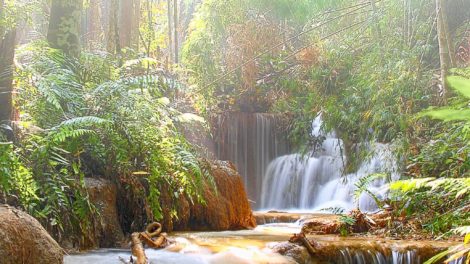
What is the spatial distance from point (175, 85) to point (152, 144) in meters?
0.99

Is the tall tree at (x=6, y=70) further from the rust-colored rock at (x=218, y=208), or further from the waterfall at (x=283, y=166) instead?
the waterfall at (x=283, y=166)

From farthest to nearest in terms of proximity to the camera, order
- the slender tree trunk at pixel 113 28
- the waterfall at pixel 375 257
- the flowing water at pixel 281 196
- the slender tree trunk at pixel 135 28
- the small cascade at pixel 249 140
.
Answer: the small cascade at pixel 249 140 → the slender tree trunk at pixel 135 28 → the slender tree trunk at pixel 113 28 → the waterfall at pixel 375 257 → the flowing water at pixel 281 196

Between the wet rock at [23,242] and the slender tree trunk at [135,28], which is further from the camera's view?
the slender tree trunk at [135,28]

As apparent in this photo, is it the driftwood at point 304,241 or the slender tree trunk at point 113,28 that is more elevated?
the slender tree trunk at point 113,28

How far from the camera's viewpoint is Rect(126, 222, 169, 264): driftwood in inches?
200

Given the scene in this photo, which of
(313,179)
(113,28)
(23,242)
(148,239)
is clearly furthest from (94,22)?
(23,242)

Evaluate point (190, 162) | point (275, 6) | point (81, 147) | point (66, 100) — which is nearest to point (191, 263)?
point (190, 162)

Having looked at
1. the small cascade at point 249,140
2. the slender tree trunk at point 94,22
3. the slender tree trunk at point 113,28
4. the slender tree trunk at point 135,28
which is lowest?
the small cascade at point 249,140

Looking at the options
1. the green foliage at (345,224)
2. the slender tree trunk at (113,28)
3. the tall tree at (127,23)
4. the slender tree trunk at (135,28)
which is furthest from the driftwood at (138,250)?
the slender tree trunk at (135,28)

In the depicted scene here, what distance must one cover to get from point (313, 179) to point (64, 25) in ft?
24.9

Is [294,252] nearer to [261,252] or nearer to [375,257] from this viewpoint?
[261,252]

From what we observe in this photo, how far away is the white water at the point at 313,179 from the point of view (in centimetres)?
1196

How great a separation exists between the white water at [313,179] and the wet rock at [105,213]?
646cm

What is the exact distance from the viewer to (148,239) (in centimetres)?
574
